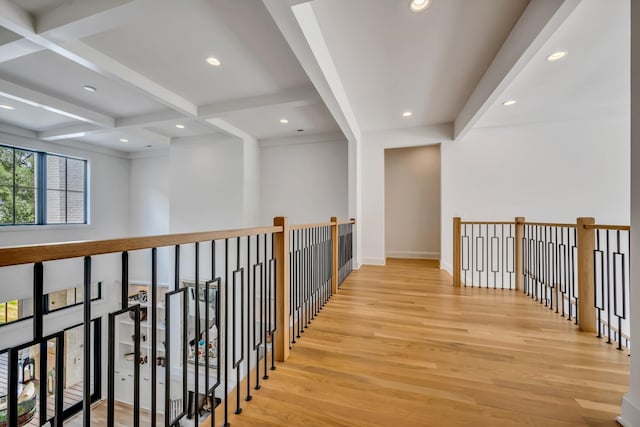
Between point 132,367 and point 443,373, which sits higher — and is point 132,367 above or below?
below

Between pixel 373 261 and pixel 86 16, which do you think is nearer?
pixel 86 16

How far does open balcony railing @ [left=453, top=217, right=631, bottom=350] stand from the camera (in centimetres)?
217

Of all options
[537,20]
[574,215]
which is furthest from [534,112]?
[537,20]

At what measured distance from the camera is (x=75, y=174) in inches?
238

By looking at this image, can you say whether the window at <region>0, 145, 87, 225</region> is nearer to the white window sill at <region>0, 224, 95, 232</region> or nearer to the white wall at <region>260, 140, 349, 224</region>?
the white window sill at <region>0, 224, 95, 232</region>

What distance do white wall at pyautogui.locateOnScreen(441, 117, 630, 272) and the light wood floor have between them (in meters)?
2.48

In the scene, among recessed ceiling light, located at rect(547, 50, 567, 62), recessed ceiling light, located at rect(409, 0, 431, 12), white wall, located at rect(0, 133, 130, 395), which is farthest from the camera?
white wall, located at rect(0, 133, 130, 395)

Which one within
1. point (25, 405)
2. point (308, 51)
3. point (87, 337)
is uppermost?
point (308, 51)

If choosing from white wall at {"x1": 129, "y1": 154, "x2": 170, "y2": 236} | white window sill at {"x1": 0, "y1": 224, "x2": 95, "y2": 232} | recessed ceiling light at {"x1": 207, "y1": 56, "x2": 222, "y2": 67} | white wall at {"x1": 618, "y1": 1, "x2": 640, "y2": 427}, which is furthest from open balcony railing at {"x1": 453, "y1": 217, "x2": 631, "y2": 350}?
white window sill at {"x1": 0, "y1": 224, "x2": 95, "y2": 232}

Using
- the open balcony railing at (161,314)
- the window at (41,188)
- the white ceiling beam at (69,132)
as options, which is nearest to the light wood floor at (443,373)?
the open balcony railing at (161,314)

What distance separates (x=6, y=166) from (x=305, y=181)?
6.01 m

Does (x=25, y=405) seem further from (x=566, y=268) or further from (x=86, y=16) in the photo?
(x=566, y=268)

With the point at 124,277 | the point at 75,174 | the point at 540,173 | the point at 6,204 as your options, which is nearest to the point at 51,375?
the point at 6,204

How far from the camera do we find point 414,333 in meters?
2.19
